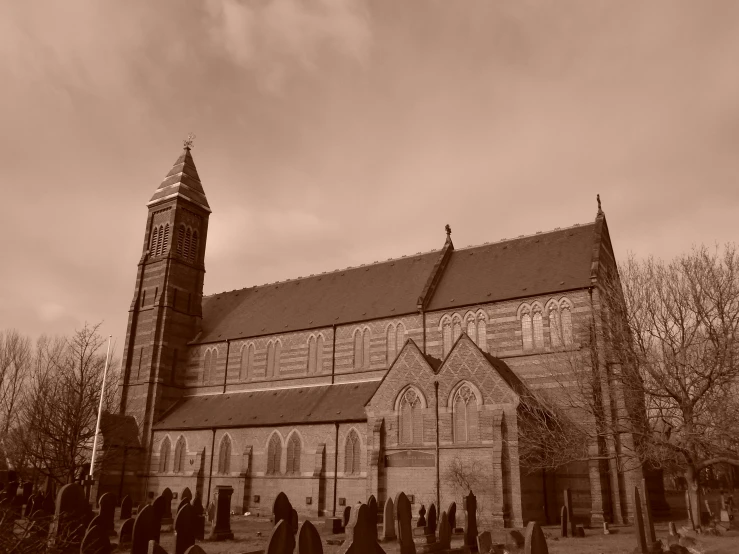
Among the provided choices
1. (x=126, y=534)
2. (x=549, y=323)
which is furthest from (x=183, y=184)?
(x=126, y=534)

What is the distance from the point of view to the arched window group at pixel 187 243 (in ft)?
153

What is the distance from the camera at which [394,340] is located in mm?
35969

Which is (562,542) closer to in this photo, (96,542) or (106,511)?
(106,511)

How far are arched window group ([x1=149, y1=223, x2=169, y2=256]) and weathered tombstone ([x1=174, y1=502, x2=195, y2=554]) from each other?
3326 centimetres

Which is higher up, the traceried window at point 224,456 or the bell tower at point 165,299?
the bell tower at point 165,299

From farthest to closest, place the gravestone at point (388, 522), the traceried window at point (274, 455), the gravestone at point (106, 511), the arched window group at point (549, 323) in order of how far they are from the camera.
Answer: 1. the traceried window at point (274, 455)
2. the arched window group at point (549, 323)
3. the gravestone at point (388, 522)
4. the gravestone at point (106, 511)

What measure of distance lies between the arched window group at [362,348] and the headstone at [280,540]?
2743 cm

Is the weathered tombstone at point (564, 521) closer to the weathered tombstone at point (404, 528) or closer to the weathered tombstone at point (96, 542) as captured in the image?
the weathered tombstone at point (404, 528)

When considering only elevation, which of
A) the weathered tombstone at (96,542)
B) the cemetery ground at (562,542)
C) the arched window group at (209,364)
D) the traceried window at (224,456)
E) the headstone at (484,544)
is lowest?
the cemetery ground at (562,542)

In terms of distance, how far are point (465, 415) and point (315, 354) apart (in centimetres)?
1397

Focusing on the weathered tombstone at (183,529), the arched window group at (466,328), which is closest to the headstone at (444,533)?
the weathered tombstone at (183,529)

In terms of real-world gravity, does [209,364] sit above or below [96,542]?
above

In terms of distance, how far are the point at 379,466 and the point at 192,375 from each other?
20759 mm

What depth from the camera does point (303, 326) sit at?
4009 centimetres
